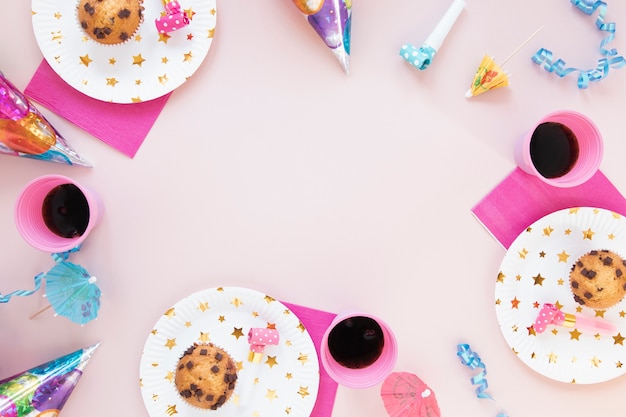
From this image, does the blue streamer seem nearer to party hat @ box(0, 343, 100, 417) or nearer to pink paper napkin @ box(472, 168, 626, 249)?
party hat @ box(0, 343, 100, 417)

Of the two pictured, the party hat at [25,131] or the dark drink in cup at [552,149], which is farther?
the dark drink in cup at [552,149]

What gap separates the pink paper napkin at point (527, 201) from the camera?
110 cm

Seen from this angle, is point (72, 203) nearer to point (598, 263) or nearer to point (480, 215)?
point (480, 215)

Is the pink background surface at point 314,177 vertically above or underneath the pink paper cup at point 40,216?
above

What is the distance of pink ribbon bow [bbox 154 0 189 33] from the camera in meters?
0.98

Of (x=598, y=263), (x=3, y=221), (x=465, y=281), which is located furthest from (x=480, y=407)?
(x=3, y=221)

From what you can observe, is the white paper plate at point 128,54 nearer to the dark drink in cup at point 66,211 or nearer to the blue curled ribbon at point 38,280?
the dark drink in cup at point 66,211

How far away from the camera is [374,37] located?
3.52 feet

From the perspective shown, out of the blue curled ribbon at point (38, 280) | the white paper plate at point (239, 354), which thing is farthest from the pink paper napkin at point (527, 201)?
the blue curled ribbon at point (38, 280)

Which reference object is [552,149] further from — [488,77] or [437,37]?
[437,37]

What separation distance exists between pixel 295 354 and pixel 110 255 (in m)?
0.44

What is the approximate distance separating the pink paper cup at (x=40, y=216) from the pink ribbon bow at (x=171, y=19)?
34cm

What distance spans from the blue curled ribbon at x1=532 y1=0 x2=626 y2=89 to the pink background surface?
0.8 inches

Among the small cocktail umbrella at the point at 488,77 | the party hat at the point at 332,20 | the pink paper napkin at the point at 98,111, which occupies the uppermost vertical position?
the small cocktail umbrella at the point at 488,77
